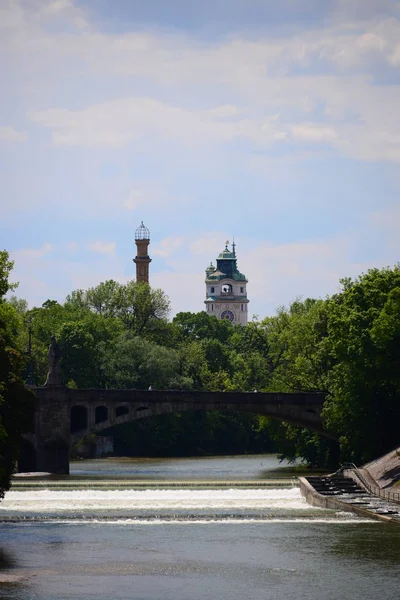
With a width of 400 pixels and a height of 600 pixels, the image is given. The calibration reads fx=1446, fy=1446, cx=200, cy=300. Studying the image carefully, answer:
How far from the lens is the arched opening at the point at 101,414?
449 feet

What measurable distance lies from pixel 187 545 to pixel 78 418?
69.8 meters

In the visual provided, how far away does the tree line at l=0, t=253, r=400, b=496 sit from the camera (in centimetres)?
10169

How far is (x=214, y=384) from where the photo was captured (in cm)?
19188

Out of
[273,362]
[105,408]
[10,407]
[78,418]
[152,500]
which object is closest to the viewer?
[10,407]

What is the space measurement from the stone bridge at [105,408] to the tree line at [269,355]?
9.94 ft

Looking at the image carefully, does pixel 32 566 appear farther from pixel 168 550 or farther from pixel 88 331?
pixel 88 331

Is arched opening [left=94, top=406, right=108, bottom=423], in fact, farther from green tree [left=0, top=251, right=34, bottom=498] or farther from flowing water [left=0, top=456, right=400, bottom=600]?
green tree [left=0, top=251, right=34, bottom=498]

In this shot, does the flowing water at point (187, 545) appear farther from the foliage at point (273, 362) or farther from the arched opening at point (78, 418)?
the arched opening at point (78, 418)

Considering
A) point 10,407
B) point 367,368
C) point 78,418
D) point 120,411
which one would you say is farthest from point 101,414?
point 10,407

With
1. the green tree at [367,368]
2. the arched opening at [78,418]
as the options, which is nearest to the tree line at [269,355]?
the green tree at [367,368]

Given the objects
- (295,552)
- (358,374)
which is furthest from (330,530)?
(358,374)

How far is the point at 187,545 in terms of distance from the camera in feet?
220

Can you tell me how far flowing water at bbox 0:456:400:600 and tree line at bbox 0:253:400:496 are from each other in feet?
30.1

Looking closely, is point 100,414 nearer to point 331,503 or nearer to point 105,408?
point 105,408
